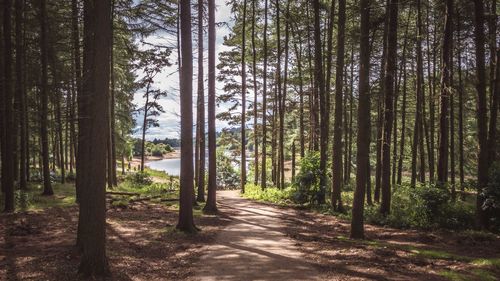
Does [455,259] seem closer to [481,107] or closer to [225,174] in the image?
[481,107]

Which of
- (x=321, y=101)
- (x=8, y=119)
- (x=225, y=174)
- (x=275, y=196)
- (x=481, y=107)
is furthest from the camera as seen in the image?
(x=225, y=174)

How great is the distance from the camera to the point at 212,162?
1545 centimetres

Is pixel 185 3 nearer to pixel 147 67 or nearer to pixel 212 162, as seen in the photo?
pixel 212 162

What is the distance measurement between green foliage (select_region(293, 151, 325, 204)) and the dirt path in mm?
4475

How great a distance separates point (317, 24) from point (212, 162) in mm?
7867

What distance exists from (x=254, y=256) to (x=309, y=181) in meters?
9.42

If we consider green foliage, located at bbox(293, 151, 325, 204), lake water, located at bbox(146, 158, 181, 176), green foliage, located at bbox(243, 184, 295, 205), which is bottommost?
lake water, located at bbox(146, 158, 181, 176)

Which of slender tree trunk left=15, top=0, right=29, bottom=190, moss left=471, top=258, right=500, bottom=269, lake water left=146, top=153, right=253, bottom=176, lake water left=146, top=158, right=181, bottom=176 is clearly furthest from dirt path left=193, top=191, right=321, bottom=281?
lake water left=146, top=158, right=181, bottom=176

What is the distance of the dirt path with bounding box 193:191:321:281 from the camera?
7449mm

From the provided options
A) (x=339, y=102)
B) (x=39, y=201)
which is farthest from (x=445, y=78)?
(x=39, y=201)

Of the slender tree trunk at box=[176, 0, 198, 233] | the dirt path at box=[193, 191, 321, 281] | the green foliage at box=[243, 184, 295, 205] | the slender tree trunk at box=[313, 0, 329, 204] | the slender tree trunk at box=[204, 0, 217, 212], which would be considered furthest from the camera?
the green foliage at box=[243, 184, 295, 205]

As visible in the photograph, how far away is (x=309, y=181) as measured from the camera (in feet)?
58.4

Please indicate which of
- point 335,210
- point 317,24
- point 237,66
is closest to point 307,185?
point 335,210

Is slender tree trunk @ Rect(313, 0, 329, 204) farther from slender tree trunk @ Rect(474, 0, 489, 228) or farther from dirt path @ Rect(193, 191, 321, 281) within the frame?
slender tree trunk @ Rect(474, 0, 489, 228)
